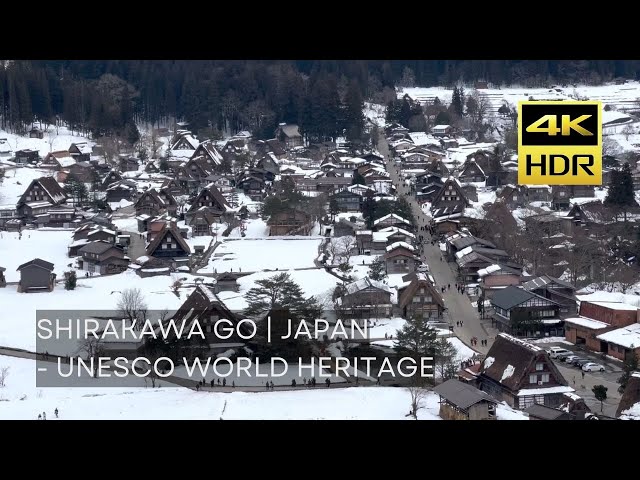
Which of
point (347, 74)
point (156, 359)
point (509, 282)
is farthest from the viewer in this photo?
point (347, 74)

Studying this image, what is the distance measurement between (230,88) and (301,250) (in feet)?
33.9

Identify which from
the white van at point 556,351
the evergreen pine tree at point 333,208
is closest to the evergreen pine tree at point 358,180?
the evergreen pine tree at point 333,208

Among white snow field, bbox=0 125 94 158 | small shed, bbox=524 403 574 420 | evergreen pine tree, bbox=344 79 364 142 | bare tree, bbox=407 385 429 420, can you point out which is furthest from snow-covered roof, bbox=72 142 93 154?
small shed, bbox=524 403 574 420

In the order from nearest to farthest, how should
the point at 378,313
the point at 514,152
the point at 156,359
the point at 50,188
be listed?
the point at 156,359
the point at 378,313
the point at 50,188
the point at 514,152

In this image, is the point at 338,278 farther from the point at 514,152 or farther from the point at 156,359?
the point at 514,152

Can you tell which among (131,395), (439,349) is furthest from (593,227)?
(131,395)

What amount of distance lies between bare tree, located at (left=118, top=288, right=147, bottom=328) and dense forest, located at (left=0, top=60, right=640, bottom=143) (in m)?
9.92

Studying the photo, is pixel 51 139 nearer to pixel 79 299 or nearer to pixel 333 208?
pixel 333 208

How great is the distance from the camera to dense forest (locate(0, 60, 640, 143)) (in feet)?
58.6

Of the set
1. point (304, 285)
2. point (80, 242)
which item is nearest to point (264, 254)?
point (304, 285)

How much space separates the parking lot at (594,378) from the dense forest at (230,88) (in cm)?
1137

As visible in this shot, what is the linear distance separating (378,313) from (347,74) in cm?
1473

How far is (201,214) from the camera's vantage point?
11594 millimetres

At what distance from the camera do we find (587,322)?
25.0 feet
